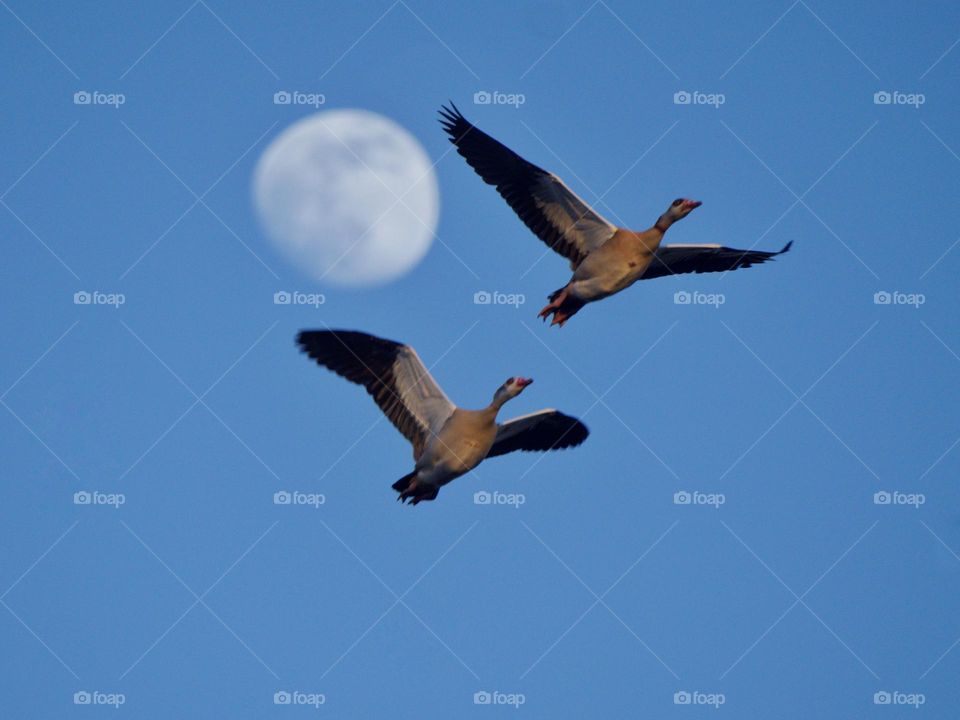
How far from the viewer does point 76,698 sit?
776 inches

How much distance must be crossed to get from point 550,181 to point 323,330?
3327mm

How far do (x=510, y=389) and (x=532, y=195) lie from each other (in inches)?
101

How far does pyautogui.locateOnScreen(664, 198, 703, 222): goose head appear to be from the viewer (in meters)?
18.9

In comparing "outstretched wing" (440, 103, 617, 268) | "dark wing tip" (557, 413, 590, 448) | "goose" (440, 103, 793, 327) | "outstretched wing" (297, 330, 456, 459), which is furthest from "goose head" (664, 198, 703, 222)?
"outstretched wing" (297, 330, 456, 459)

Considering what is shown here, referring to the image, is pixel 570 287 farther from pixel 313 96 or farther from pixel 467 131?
pixel 313 96

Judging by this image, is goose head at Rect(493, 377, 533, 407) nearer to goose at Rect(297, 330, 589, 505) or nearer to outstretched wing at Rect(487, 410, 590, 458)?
goose at Rect(297, 330, 589, 505)

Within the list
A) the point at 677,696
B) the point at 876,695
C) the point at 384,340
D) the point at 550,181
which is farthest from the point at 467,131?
the point at 876,695

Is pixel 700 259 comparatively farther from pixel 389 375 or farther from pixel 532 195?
pixel 389 375

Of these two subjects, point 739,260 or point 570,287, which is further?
point 739,260

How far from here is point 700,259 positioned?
64.4ft

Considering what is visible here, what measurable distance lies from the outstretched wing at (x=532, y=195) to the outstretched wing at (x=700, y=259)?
90cm

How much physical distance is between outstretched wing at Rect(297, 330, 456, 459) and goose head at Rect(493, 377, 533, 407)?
0.57m

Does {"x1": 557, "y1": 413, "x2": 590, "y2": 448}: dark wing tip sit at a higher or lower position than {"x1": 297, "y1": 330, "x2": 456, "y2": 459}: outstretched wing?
lower

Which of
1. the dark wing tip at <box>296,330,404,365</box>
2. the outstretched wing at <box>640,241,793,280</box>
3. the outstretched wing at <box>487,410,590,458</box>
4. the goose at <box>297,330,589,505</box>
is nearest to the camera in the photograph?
the goose at <box>297,330,589,505</box>
